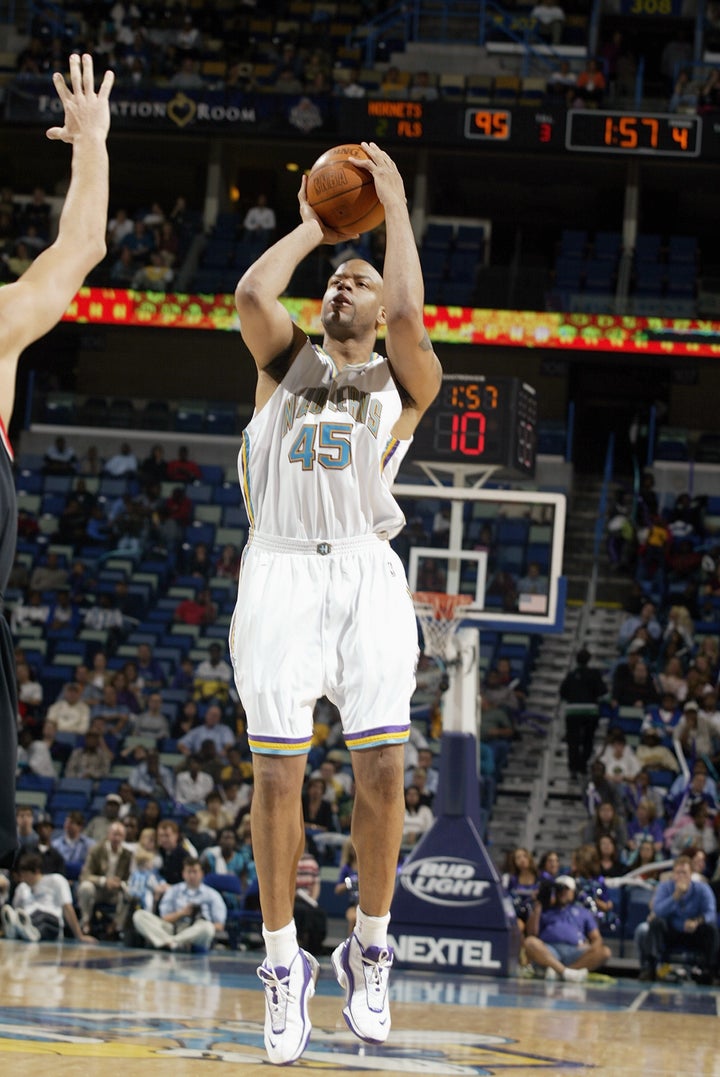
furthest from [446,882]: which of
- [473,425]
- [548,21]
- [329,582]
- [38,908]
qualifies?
[548,21]

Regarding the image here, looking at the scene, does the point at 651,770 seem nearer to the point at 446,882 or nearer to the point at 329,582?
the point at 446,882

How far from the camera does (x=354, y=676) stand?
5258mm

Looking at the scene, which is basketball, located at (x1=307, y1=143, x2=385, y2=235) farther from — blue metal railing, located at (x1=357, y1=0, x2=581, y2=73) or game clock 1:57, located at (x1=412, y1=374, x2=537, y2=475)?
blue metal railing, located at (x1=357, y1=0, x2=581, y2=73)

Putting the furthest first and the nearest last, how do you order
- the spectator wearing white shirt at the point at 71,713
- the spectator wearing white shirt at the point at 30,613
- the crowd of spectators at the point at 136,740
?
the spectator wearing white shirt at the point at 30,613, the spectator wearing white shirt at the point at 71,713, the crowd of spectators at the point at 136,740

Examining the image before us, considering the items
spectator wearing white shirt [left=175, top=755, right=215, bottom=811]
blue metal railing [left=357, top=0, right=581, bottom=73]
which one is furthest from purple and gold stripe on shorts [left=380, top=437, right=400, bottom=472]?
blue metal railing [left=357, top=0, right=581, bottom=73]

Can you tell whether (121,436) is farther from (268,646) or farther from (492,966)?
(268,646)

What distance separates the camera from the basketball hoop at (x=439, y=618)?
1205cm

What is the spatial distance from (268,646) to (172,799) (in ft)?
31.4

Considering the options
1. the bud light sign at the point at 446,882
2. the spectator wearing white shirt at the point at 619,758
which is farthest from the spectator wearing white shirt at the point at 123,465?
the bud light sign at the point at 446,882

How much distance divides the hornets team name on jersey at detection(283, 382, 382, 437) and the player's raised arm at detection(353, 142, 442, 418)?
160 millimetres

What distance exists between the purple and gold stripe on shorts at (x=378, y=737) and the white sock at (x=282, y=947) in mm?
683

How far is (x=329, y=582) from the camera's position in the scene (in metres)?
5.32

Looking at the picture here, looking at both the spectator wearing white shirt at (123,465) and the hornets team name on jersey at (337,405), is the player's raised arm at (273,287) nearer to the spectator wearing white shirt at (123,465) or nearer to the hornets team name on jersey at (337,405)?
the hornets team name on jersey at (337,405)

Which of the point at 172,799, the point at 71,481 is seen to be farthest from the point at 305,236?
the point at 71,481
